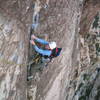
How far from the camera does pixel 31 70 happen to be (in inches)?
375

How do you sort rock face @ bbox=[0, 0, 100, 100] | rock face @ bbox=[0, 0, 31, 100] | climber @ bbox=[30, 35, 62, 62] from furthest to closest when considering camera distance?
climber @ bbox=[30, 35, 62, 62]
rock face @ bbox=[0, 0, 100, 100]
rock face @ bbox=[0, 0, 31, 100]

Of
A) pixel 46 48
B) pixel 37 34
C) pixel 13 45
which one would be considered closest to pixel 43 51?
pixel 46 48

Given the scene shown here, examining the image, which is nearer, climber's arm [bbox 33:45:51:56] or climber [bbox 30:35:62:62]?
climber [bbox 30:35:62:62]

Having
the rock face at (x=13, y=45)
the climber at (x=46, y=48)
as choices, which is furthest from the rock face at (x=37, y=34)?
the climber at (x=46, y=48)

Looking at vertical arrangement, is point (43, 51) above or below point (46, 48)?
below

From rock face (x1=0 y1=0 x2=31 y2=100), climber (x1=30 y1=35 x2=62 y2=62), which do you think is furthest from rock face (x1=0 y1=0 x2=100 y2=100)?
climber (x1=30 y1=35 x2=62 y2=62)

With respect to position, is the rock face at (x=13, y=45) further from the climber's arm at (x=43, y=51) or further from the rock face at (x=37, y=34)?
the climber's arm at (x=43, y=51)

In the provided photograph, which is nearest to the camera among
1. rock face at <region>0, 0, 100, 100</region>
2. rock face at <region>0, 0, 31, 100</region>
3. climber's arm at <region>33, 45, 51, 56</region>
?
rock face at <region>0, 0, 31, 100</region>

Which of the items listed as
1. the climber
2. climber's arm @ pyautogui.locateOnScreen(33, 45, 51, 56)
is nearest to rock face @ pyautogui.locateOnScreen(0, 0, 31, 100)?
the climber

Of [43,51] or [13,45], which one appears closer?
[13,45]

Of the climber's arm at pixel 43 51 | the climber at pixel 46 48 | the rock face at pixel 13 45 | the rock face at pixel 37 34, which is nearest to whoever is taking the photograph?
the rock face at pixel 13 45

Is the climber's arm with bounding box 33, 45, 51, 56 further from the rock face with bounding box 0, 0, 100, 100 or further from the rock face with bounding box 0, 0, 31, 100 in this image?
the rock face with bounding box 0, 0, 31, 100

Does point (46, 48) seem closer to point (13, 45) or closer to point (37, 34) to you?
point (37, 34)

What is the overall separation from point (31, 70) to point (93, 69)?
37.3ft
